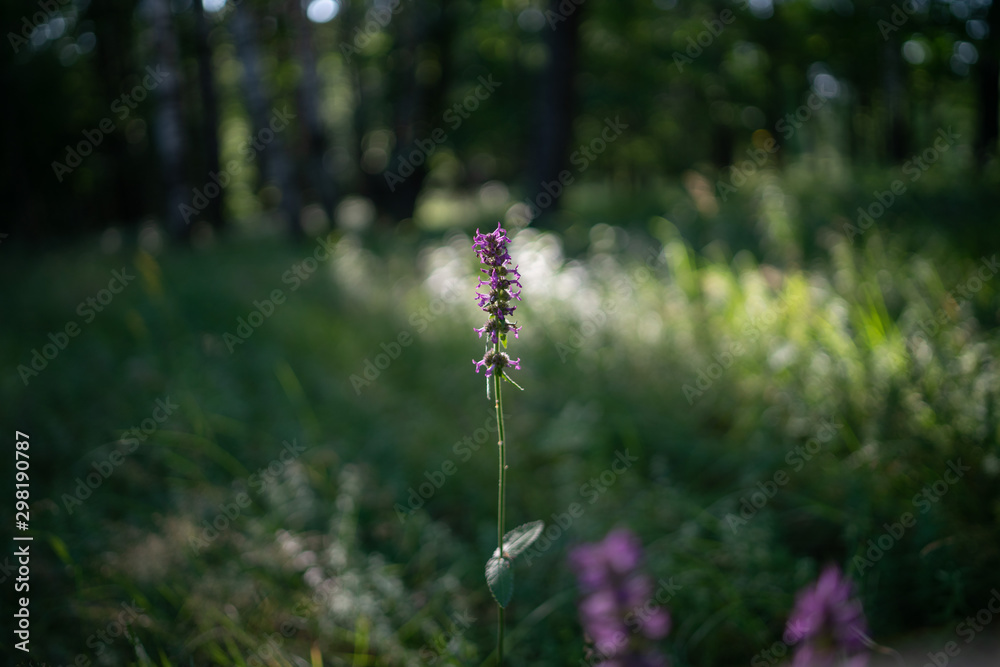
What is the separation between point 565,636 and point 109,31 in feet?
58.7

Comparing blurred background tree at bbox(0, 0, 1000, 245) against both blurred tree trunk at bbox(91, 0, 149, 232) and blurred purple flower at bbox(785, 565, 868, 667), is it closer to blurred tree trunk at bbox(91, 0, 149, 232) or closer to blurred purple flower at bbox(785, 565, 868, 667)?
blurred tree trunk at bbox(91, 0, 149, 232)

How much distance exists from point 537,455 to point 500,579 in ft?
6.47

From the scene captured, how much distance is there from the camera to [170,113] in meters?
9.03

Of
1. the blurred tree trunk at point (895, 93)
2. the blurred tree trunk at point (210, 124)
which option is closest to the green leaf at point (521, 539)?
the blurred tree trunk at point (895, 93)

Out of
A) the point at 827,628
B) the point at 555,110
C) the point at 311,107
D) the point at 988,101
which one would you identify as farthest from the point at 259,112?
the point at 988,101

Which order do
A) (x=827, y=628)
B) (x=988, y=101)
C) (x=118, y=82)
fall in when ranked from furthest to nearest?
(x=118, y=82), (x=988, y=101), (x=827, y=628)

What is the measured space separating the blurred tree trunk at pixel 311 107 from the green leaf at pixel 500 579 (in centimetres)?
958

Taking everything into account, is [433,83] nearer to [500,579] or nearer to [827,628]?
[500,579]

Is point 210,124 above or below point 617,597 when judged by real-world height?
above

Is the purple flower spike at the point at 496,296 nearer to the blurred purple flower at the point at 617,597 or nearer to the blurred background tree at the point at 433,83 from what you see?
the blurred purple flower at the point at 617,597

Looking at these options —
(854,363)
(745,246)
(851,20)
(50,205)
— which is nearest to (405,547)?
(854,363)

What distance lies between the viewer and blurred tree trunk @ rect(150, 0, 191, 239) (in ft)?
28.7

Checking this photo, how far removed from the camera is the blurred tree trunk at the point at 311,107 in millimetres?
9281

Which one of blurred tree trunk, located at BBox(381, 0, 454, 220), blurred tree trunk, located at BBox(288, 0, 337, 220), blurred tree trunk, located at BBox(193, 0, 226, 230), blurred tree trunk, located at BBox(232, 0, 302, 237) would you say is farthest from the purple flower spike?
blurred tree trunk, located at BBox(193, 0, 226, 230)
